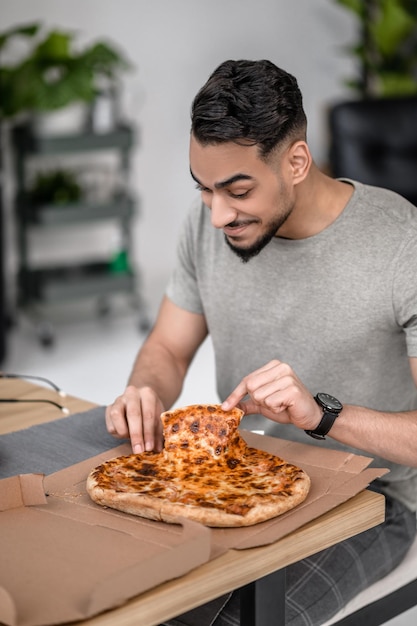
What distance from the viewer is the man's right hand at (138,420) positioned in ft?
4.92

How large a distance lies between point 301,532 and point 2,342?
2.97 meters

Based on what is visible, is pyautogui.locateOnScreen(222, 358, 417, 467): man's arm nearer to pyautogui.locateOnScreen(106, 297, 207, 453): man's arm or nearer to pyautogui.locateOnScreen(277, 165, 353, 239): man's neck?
pyautogui.locateOnScreen(106, 297, 207, 453): man's arm

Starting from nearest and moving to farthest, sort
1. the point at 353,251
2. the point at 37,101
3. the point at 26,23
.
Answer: the point at 353,251 < the point at 37,101 < the point at 26,23

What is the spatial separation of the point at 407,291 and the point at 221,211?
34 cm

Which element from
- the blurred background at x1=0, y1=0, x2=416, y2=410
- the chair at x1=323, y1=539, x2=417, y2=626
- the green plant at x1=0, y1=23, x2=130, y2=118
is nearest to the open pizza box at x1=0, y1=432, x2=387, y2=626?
the chair at x1=323, y1=539, x2=417, y2=626

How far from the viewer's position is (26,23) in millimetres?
4648

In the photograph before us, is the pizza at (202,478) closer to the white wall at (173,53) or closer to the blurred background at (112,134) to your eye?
the blurred background at (112,134)

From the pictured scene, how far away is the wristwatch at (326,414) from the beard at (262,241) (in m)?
0.31

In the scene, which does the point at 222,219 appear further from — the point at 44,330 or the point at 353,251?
the point at 44,330

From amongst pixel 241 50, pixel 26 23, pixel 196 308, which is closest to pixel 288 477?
pixel 196 308

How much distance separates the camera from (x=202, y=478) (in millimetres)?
1346

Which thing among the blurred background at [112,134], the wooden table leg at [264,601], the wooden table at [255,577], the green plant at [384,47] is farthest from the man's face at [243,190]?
the green plant at [384,47]

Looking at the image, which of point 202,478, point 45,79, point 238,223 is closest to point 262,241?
point 238,223

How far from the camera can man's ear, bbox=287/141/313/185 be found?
1.63m
